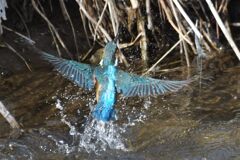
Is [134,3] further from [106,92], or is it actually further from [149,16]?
[106,92]

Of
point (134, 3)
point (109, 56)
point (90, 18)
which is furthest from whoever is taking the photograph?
point (90, 18)

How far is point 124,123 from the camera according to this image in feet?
12.8

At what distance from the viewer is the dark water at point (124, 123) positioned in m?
3.53

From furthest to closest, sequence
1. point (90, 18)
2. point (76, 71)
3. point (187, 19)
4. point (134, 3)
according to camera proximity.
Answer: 1. point (90, 18)
2. point (134, 3)
3. point (187, 19)
4. point (76, 71)

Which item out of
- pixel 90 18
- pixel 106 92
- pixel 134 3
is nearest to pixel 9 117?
pixel 106 92

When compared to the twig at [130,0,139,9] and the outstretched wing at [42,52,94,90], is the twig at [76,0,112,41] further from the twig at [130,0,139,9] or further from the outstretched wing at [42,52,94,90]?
the outstretched wing at [42,52,94,90]

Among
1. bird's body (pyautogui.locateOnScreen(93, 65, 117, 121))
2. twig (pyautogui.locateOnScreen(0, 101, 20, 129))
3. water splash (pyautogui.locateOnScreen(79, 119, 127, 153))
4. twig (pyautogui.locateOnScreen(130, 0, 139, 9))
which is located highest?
twig (pyautogui.locateOnScreen(130, 0, 139, 9))

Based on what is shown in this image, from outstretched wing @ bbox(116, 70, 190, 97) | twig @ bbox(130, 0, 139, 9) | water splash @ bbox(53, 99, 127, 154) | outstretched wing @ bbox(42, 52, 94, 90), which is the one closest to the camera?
outstretched wing @ bbox(116, 70, 190, 97)

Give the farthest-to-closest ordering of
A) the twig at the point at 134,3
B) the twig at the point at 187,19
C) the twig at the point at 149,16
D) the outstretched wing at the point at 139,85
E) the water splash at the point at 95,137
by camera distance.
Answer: the twig at the point at 149,16
the twig at the point at 134,3
the twig at the point at 187,19
the water splash at the point at 95,137
the outstretched wing at the point at 139,85

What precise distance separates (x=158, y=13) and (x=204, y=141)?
4.65 ft

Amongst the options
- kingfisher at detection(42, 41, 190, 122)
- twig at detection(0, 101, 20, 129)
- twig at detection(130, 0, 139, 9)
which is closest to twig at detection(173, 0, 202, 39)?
twig at detection(130, 0, 139, 9)

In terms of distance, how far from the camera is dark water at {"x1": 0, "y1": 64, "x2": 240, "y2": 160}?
3531 mm

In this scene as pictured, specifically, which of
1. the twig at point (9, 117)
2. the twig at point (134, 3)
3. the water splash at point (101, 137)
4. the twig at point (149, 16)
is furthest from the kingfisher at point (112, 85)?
the twig at point (149, 16)

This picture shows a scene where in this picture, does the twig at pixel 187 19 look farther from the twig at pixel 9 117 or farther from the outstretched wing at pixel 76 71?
the twig at pixel 9 117
